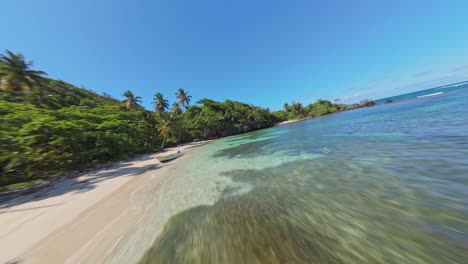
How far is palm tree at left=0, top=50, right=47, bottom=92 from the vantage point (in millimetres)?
17828

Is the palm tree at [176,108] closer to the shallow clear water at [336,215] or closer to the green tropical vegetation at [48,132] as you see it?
the green tropical vegetation at [48,132]

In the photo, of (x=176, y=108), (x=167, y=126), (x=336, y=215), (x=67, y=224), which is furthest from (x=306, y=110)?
(x=67, y=224)

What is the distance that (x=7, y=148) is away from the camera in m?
10.1

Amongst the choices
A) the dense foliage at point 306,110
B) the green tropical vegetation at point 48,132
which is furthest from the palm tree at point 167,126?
the dense foliage at point 306,110

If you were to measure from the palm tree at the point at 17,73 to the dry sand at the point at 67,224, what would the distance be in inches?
722

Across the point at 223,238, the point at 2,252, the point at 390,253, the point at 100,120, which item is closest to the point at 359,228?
the point at 390,253

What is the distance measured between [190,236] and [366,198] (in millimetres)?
4995

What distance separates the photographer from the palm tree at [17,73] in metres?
17.8

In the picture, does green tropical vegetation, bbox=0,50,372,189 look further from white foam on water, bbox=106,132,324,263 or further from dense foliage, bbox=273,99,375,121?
dense foliage, bbox=273,99,375,121

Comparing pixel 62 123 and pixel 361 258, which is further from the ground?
pixel 62 123

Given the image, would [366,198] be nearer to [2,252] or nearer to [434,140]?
[434,140]

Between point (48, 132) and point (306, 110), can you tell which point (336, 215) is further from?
point (306, 110)

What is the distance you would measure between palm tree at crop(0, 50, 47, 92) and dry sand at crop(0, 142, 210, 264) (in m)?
18.3

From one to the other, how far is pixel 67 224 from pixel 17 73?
82.9 ft
